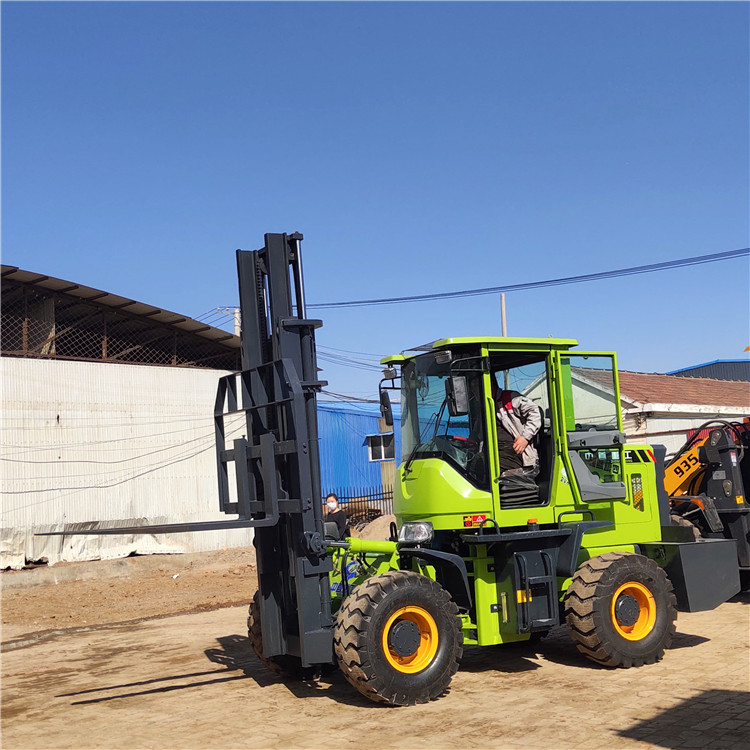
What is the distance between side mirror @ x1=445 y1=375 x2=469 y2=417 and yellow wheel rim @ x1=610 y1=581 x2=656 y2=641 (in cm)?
223

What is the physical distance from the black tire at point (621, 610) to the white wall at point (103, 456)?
13.9m

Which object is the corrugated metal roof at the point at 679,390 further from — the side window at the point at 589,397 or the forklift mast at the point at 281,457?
the forklift mast at the point at 281,457

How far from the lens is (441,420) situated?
8.23 meters

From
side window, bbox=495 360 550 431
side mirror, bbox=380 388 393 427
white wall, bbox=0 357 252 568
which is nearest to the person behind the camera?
side mirror, bbox=380 388 393 427

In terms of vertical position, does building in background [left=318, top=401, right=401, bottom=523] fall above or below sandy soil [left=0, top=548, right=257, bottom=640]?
above

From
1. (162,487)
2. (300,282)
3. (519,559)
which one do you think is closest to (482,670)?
(519,559)

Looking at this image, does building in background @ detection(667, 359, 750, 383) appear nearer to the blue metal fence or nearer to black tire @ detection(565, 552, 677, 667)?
the blue metal fence

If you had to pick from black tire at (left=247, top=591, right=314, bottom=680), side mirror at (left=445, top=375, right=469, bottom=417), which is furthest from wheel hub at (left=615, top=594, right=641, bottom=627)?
black tire at (left=247, top=591, right=314, bottom=680)

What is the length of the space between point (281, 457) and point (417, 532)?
1399mm

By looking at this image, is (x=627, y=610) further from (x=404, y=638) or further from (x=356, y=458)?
(x=356, y=458)

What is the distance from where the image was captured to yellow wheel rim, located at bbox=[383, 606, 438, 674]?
7.09 meters

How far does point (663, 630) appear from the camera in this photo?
8250 millimetres

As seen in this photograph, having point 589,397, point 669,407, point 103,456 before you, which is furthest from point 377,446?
point 589,397

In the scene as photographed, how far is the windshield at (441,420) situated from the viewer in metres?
8.00
